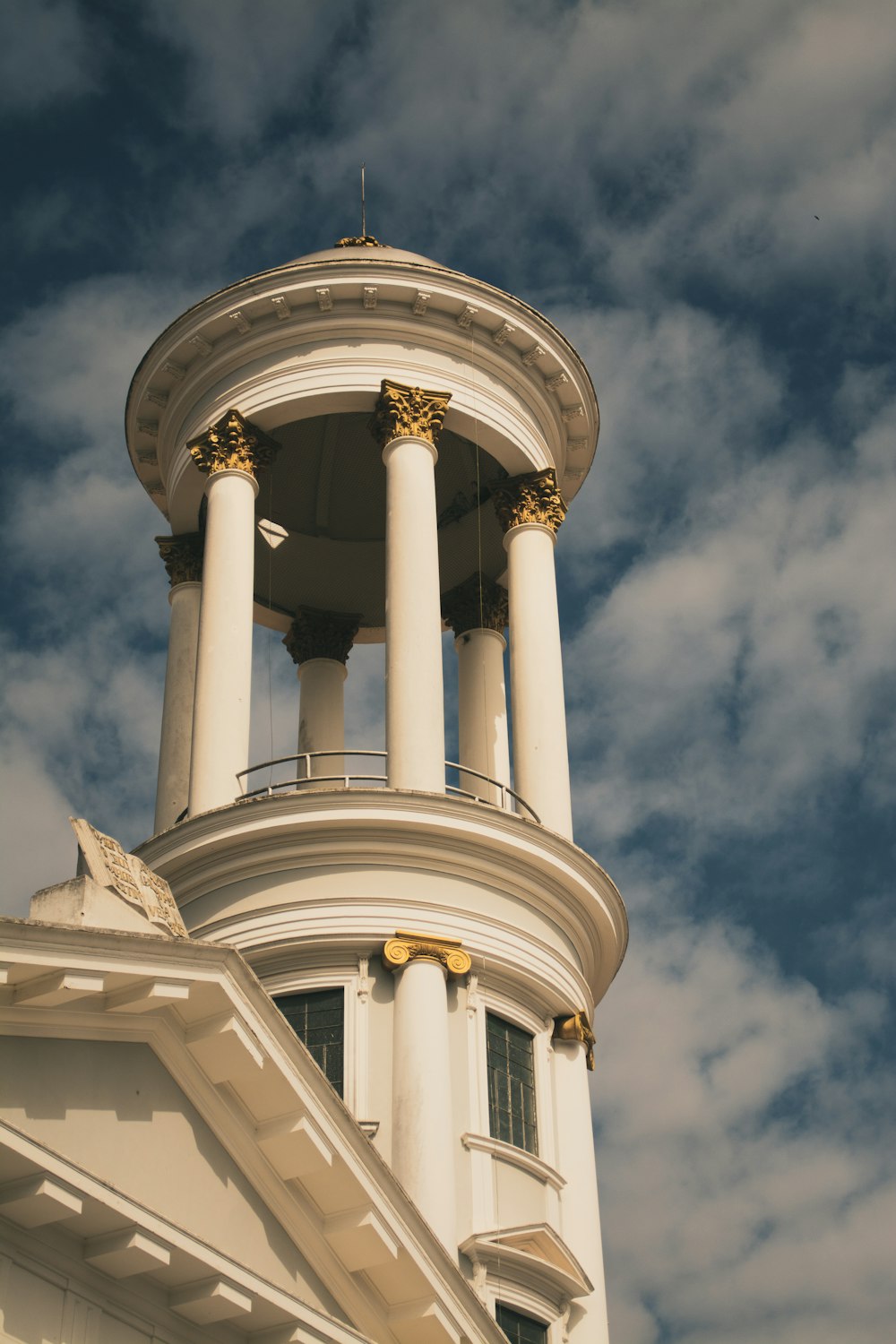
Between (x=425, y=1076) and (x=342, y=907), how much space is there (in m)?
3.26

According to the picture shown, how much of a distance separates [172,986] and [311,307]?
20531mm

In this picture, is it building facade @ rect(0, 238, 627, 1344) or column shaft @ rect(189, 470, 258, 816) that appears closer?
building facade @ rect(0, 238, 627, 1344)

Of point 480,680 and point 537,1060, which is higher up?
point 480,680

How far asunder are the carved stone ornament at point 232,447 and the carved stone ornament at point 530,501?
180 inches

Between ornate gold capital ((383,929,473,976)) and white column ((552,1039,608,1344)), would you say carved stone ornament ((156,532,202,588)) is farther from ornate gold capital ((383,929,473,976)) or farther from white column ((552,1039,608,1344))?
white column ((552,1039,608,1344))

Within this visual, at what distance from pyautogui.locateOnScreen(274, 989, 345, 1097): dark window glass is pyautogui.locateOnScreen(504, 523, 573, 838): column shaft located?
532 centimetres

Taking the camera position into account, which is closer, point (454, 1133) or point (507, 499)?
point (454, 1133)

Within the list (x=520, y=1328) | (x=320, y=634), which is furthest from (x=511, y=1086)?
(x=320, y=634)

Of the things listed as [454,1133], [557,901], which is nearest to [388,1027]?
[454,1133]

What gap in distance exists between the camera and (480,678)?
39656 mm

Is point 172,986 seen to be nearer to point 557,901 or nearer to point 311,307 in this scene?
point 557,901

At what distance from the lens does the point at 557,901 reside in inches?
1267

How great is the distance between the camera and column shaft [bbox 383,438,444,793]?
3166cm

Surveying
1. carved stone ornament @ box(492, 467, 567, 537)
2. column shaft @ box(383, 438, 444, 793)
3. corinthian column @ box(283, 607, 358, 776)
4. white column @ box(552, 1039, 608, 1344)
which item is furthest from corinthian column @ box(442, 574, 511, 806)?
white column @ box(552, 1039, 608, 1344)
